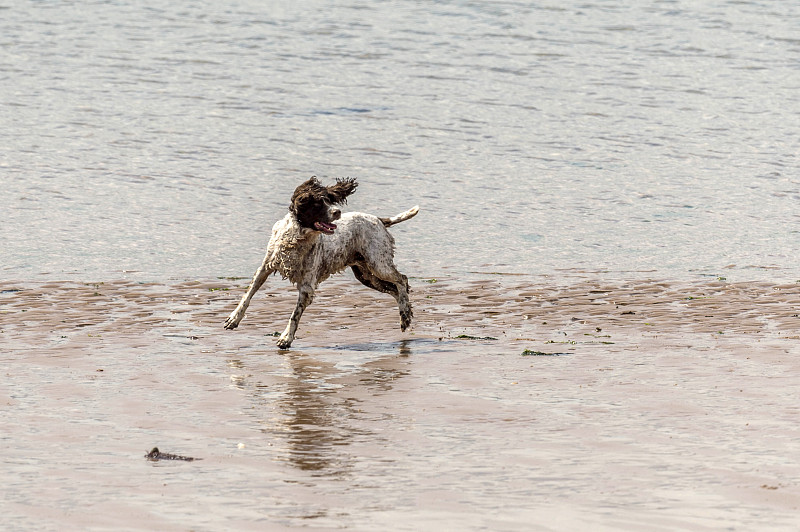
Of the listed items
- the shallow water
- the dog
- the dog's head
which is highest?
the dog's head

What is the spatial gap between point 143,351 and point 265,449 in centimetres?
270

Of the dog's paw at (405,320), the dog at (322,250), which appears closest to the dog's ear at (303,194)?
the dog at (322,250)

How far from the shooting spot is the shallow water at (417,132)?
13703 millimetres

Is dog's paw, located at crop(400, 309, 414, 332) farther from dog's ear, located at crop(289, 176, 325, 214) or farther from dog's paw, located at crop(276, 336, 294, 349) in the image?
dog's ear, located at crop(289, 176, 325, 214)

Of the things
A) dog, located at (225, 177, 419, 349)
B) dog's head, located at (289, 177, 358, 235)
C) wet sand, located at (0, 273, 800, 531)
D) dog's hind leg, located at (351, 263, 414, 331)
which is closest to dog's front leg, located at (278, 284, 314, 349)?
→ dog, located at (225, 177, 419, 349)

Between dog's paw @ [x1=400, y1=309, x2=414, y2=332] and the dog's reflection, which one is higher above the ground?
the dog's reflection

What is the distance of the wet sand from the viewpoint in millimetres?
5473

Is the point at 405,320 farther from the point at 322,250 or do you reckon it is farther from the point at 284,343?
the point at 284,343

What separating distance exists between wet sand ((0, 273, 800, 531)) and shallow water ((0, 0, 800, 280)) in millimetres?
1723

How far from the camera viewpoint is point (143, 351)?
28.9 ft

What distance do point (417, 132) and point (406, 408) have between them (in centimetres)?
1270

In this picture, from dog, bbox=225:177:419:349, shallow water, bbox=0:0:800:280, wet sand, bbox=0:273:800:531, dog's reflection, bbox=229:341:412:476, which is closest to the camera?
wet sand, bbox=0:273:800:531

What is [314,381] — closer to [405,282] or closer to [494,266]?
[405,282]

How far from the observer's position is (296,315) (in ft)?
31.1
